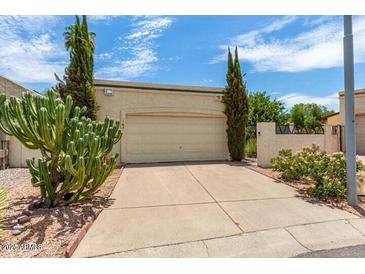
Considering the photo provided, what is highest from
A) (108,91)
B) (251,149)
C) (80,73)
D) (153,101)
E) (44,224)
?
(80,73)

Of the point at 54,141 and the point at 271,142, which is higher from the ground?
the point at 54,141

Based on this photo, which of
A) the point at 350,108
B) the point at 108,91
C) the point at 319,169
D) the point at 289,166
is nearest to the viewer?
the point at 350,108

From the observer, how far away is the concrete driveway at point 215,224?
3389 millimetres

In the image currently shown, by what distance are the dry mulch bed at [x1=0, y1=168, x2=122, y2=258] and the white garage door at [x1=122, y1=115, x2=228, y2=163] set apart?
4726 millimetres

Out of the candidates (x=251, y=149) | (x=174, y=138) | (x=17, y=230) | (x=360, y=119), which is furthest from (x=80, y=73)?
(x=360, y=119)

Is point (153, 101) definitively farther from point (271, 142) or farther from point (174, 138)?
point (271, 142)

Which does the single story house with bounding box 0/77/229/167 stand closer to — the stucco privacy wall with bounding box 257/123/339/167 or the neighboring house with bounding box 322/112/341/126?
the stucco privacy wall with bounding box 257/123/339/167

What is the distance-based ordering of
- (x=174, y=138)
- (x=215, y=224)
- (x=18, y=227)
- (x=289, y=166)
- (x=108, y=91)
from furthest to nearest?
1. (x=174, y=138)
2. (x=108, y=91)
3. (x=289, y=166)
4. (x=215, y=224)
5. (x=18, y=227)

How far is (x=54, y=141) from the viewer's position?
14.8 feet

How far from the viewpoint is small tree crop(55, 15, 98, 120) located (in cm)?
920

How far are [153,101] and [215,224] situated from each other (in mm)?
7633

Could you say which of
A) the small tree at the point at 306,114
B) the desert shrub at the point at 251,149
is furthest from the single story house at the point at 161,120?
the small tree at the point at 306,114

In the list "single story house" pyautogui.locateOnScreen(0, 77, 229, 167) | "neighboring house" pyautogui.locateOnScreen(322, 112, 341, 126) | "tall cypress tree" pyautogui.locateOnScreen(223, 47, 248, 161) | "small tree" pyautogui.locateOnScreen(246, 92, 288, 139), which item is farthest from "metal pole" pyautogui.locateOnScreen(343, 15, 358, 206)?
"neighboring house" pyautogui.locateOnScreen(322, 112, 341, 126)
